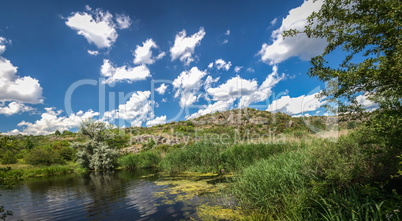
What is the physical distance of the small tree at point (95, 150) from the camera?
2864cm

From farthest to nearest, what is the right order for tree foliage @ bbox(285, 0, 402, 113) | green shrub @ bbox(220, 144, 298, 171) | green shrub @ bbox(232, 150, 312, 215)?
green shrub @ bbox(220, 144, 298, 171)
green shrub @ bbox(232, 150, 312, 215)
tree foliage @ bbox(285, 0, 402, 113)

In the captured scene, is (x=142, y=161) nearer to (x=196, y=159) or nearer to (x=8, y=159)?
(x=196, y=159)

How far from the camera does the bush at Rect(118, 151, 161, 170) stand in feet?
82.0

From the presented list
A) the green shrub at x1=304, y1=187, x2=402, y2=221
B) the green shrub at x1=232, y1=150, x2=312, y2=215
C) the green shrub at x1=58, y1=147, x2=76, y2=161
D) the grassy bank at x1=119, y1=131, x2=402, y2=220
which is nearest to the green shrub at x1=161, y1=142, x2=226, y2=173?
the grassy bank at x1=119, y1=131, x2=402, y2=220

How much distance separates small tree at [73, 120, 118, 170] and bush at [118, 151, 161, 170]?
1775 millimetres

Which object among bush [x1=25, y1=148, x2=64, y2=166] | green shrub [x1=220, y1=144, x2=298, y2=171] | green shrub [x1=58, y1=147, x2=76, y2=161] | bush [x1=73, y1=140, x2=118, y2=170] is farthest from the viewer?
green shrub [x1=58, y1=147, x2=76, y2=161]

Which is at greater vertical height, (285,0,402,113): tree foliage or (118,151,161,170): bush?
(285,0,402,113): tree foliage

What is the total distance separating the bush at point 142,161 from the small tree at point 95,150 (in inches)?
69.9

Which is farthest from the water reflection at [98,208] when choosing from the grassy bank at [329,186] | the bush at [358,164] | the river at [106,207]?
the bush at [358,164]

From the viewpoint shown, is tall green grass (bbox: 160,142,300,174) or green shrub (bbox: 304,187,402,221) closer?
green shrub (bbox: 304,187,402,221)

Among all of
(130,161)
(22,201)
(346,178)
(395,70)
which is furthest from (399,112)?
(130,161)

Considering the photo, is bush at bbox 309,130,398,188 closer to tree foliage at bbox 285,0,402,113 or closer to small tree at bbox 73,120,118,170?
tree foliage at bbox 285,0,402,113

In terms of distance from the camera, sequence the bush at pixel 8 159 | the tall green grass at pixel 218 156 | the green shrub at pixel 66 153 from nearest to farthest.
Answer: the tall green grass at pixel 218 156, the bush at pixel 8 159, the green shrub at pixel 66 153

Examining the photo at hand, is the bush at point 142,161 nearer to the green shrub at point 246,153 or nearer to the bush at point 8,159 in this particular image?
the green shrub at point 246,153
